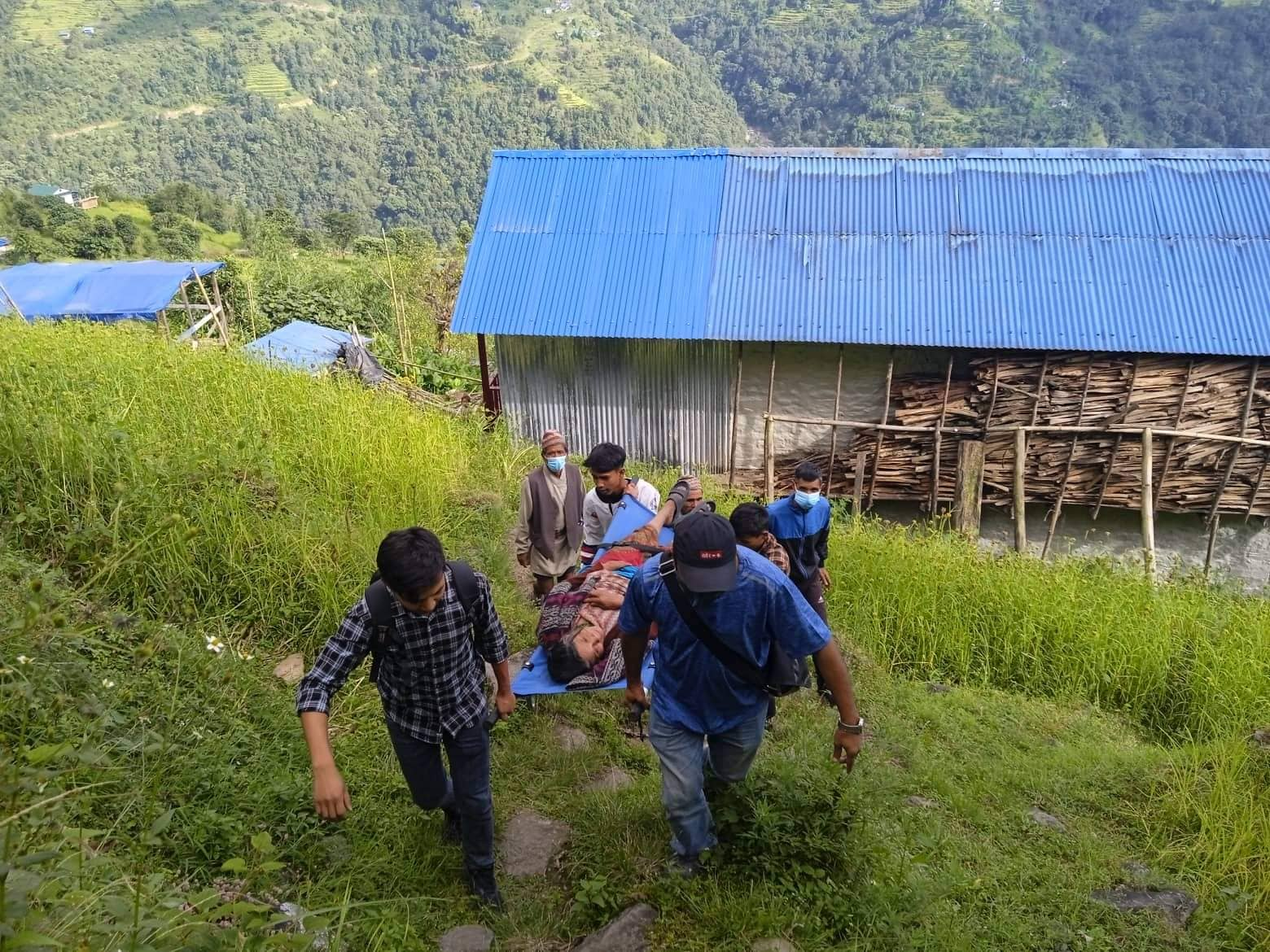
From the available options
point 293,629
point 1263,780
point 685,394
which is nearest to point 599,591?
point 293,629

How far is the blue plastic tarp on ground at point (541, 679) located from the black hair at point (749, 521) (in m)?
0.80

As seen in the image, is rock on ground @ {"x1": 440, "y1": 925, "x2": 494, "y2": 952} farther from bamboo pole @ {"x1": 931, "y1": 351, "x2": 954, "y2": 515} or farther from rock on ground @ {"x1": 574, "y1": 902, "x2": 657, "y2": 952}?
bamboo pole @ {"x1": 931, "y1": 351, "x2": 954, "y2": 515}

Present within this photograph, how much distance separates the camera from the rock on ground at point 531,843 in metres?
3.63

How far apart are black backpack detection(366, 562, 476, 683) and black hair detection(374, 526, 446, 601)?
12 centimetres

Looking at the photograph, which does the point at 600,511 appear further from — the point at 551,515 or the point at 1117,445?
the point at 1117,445

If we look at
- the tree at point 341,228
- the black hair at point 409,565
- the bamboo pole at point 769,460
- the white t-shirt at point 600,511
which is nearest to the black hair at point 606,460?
the white t-shirt at point 600,511

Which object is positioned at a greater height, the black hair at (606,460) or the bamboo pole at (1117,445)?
the black hair at (606,460)

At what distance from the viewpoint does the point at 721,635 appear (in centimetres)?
291

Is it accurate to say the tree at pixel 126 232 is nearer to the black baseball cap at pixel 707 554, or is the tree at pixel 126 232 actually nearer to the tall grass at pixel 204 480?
the tall grass at pixel 204 480

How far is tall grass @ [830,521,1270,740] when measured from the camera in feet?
18.7

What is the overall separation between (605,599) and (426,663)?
1512 millimetres

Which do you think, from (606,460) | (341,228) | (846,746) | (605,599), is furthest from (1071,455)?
(341,228)

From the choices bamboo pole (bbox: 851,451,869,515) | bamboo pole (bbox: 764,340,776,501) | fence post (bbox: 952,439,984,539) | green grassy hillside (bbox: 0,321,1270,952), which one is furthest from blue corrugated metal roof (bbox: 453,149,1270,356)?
green grassy hillside (bbox: 0,321,1270,952)

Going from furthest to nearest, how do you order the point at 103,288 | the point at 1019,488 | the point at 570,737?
the point at 103,288 → the point at 1019,488 → the point at 570,737
